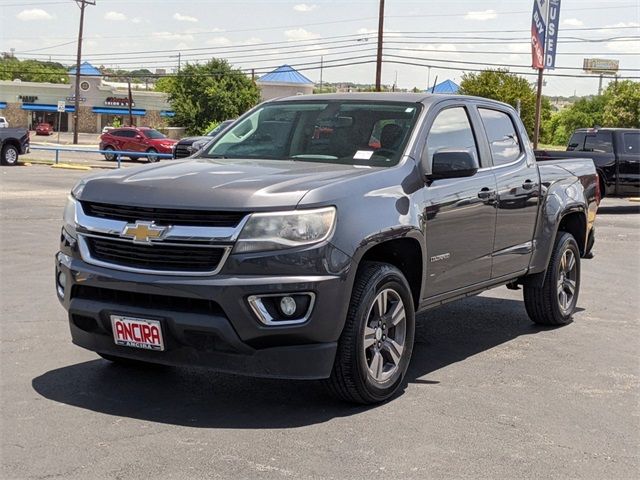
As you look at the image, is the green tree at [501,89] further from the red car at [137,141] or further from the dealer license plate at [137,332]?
the dealer license plate at [137,332]

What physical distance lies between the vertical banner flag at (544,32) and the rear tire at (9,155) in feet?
66.8

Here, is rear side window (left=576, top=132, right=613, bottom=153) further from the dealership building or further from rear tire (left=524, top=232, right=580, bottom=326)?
the dealership building

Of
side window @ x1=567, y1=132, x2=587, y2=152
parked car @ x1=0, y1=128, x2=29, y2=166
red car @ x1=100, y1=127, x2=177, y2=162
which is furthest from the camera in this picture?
red car @ x1=100, y1=127, x2=177, y2=162

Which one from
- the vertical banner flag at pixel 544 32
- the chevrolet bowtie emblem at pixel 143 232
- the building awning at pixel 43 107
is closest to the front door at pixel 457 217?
the chevrolet bowtie emblem at pixel 143 232

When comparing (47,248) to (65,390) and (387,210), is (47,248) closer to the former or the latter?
(65,390)

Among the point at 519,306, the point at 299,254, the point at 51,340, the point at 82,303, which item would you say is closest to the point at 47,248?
the point at 51,340

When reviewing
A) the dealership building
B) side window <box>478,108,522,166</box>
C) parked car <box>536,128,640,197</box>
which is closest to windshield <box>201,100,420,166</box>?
side window <box>478,108,522,166</box>

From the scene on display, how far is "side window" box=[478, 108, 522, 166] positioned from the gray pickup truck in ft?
1.60

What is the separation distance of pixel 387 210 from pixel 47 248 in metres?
7.23

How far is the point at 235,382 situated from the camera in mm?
5848

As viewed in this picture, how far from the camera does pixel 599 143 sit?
71.3 ft

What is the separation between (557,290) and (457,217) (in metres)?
2.18

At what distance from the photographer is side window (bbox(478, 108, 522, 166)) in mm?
7151

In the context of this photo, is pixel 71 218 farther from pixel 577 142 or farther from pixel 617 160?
pixel 577 142
